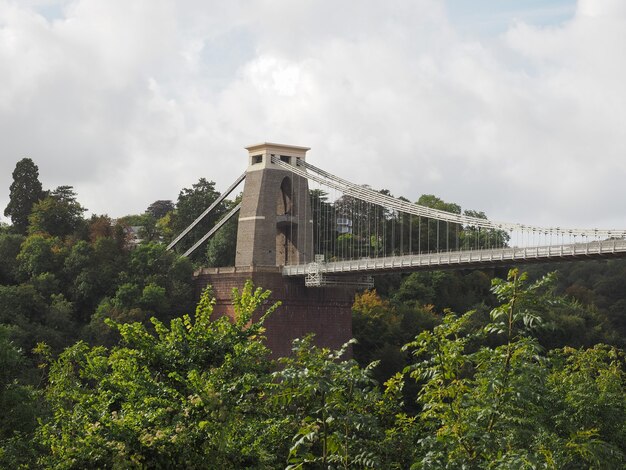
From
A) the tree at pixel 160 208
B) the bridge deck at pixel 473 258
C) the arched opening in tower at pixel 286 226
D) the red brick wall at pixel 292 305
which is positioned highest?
the tree at pixel 160 208

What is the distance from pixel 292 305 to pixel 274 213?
4.55 m

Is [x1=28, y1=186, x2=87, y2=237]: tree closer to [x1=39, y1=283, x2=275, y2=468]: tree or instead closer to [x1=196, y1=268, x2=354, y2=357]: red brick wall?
[x1=196, y1=268, x2=354, y2=357]: red brick wall

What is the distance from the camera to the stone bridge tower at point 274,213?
53.0 meters

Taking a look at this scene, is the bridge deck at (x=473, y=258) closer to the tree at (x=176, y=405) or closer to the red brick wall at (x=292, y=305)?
the red brick wall at (x=292, y=305)

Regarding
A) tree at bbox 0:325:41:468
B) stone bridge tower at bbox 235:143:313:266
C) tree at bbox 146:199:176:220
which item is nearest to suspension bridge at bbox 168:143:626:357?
stone bridge tower at bbox 235:143:313:266

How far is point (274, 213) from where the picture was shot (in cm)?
5331

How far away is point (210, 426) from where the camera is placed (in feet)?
39.0

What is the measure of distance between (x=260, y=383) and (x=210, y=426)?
157cm

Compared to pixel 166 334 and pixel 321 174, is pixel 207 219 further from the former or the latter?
pixel 166 334

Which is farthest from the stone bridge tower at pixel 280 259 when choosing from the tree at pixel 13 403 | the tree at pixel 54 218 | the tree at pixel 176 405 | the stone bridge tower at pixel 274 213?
the tree at pixel 176 405

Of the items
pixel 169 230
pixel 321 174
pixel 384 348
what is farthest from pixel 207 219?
pixel 384 348

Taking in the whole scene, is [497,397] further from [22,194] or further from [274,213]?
[22,194]

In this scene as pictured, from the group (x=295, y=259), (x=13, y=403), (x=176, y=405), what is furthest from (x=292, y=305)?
(x=176, y=405)

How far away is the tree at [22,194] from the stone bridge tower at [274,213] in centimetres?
1049
